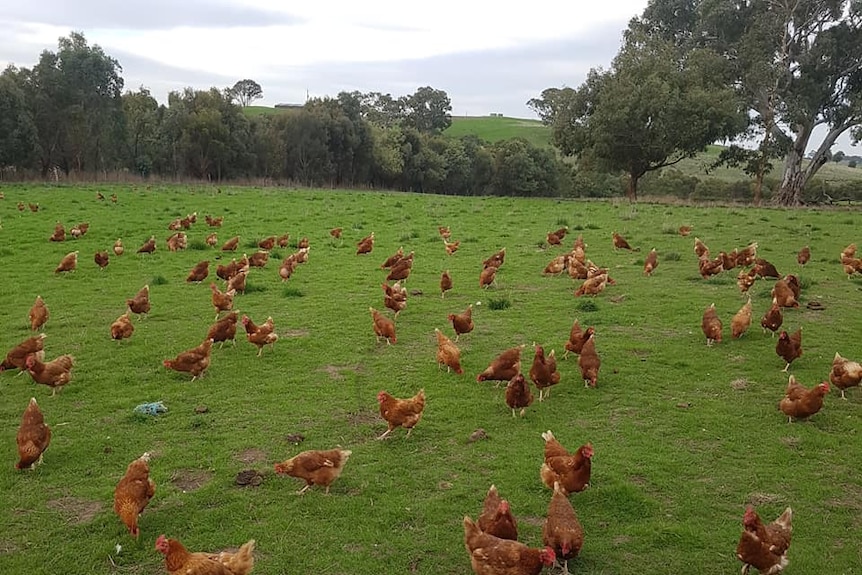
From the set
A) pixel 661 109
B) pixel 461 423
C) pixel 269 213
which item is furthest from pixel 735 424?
pixel 661 109

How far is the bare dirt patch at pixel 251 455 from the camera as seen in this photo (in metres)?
7.70

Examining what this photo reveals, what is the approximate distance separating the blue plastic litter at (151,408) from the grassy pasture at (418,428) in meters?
0.18

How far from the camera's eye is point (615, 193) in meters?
70.9

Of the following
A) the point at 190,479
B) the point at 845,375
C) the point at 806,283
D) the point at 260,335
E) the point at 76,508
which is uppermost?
the point at 806,283

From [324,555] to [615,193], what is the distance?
69423 millimetres

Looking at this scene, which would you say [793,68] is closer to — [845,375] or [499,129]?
[845,375]

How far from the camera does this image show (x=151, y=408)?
29.5 ft

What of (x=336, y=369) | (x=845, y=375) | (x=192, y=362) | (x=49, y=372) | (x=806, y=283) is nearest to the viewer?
(x=845, y=375)

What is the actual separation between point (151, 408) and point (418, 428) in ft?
12.2

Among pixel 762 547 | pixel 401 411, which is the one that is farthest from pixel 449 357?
pixel 762 547

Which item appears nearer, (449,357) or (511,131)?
(449,357)

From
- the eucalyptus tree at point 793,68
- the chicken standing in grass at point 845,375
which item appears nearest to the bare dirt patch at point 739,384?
the chicken standing in grass at point 845,375

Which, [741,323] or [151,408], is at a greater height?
[741,323]

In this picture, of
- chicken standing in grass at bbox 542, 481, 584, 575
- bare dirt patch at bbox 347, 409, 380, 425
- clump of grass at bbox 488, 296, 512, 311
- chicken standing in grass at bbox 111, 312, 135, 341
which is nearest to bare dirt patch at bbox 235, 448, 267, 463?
bare dirt patch at bbox 347, 409, 380, 425
